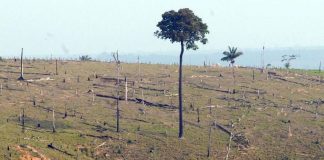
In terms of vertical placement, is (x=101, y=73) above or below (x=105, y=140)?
above

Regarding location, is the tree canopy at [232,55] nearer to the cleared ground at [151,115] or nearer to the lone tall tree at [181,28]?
the cleared ground at [151,115]

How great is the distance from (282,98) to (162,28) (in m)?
36.8

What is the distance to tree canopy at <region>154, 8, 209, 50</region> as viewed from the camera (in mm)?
69562

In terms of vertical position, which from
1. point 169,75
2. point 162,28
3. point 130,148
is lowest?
point 130,148

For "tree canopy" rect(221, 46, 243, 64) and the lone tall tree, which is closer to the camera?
the lone tall tree

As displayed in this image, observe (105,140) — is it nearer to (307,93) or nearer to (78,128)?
(78,128)

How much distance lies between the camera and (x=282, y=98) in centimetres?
9675

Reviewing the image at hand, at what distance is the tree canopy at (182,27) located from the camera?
228 feet

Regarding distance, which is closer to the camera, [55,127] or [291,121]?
[55,127]

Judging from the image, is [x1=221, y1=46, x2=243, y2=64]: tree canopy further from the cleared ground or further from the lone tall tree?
the lone tall tree

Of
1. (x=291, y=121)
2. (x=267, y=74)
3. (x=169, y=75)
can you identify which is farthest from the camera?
(x=267, y=74)

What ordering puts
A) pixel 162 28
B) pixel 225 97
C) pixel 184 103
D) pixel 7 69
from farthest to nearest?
pixel 7 69 < pixel 225 97 < pixel 184 103 < pixel 162 28

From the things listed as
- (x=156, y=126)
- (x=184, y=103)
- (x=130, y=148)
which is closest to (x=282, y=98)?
(x=184, y=103)

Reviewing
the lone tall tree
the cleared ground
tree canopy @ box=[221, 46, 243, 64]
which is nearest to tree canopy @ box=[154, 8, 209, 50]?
the lone tall tree
